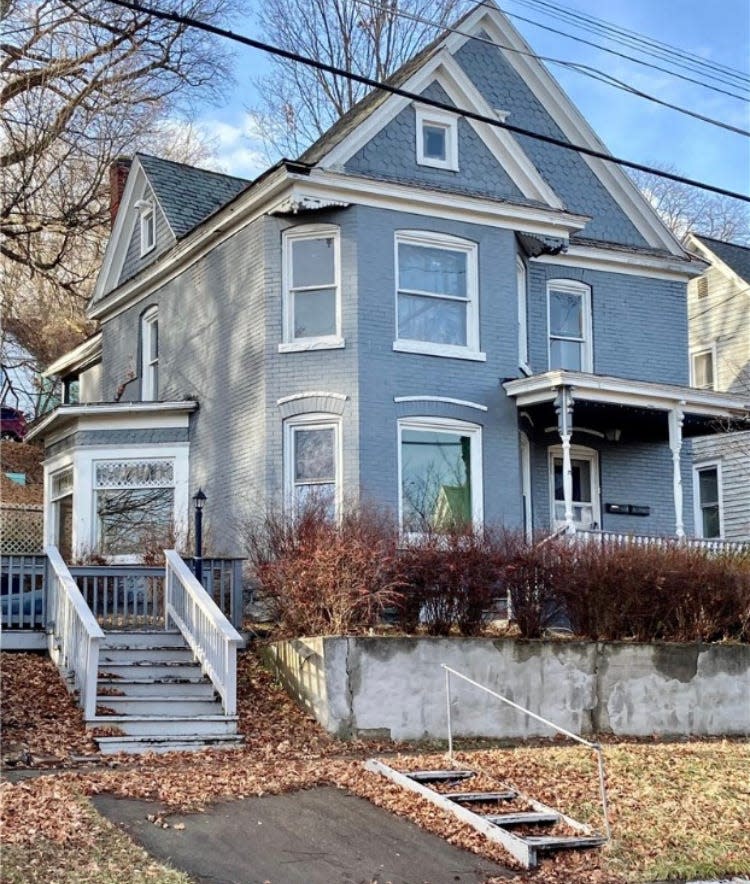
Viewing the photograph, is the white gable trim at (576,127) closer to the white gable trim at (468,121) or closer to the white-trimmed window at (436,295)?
the white gable trim at (468,121)

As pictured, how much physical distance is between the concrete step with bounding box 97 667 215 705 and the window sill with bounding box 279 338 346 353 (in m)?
6.51

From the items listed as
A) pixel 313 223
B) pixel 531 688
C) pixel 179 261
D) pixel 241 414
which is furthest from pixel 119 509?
pixel 531 688

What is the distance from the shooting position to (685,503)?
75.9ft

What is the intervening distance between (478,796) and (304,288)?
1061 centimetres

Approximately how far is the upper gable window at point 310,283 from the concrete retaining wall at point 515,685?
5974mm

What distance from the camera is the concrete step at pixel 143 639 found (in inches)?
590

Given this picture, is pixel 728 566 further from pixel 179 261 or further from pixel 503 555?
pixel 179 261

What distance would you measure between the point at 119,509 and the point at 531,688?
9504mm

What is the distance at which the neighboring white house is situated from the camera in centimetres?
2875

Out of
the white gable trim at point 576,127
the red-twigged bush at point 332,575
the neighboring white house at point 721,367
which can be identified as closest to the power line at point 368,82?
the red-twigged bush at point 332,575

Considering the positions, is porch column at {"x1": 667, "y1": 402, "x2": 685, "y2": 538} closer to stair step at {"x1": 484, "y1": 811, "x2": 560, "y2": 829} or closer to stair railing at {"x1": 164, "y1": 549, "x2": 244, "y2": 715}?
stair railing at {"x1": 164, "y1": 549, "x2": 244, "y2": 715}

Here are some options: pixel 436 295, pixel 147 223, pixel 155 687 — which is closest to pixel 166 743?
pixel 155 687

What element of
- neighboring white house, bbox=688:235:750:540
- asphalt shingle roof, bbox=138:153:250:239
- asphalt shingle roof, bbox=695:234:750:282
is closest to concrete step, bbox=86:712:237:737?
asphalt shingle roof, bbox=138:153:250:239

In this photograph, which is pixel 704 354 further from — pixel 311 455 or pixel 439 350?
pixel 311 455
